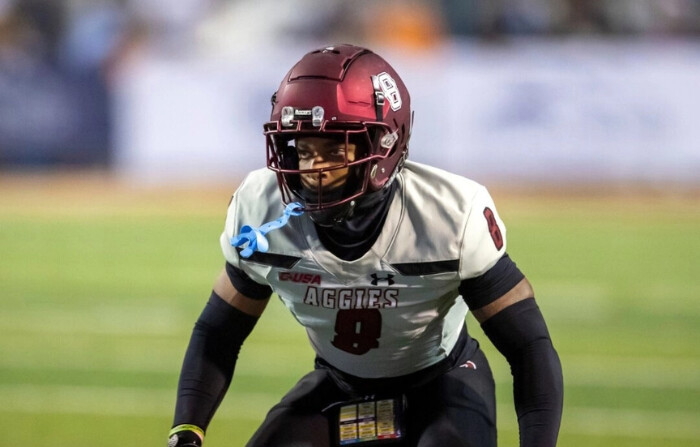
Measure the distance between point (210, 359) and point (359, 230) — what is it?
488 mm

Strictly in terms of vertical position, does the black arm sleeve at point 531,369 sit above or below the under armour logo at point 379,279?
below

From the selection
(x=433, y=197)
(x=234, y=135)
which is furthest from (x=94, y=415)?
(x=234, y=135)

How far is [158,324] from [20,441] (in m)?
2.43

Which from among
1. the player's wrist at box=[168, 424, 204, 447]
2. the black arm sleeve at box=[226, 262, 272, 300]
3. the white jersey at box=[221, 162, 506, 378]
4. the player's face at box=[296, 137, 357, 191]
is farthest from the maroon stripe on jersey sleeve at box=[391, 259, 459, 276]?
the player's wrist at box=[168, 424, 204, 447]

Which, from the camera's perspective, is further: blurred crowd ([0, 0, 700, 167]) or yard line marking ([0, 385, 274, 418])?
blurred crowd ([0, 0, 700, 167])

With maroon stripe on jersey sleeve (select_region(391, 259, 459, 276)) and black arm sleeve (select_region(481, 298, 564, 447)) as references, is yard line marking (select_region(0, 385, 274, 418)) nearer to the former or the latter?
maroon stripe on jersey sleeve (select_region(391, 259, 459, 276))

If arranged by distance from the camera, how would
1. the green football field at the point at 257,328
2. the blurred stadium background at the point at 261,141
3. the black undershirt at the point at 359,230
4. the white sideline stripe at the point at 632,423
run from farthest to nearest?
the blurred stadium background at the point at 261,141
the green football field at the point at 257,328
the white sideline stripe at the point at 632,423
the black undershirt at the point at 359,230

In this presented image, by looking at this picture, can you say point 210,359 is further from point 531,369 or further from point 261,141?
point 261,141

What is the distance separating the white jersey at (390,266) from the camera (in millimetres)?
2924

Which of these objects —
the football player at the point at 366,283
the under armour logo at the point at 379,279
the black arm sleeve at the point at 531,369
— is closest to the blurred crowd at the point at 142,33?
the football player at the point at 366,283

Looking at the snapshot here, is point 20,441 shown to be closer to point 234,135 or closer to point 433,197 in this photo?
point 433,197

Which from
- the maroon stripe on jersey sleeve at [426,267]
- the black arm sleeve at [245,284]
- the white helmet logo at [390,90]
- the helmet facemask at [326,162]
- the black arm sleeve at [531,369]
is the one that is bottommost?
the black arm sleeve at [531,369]

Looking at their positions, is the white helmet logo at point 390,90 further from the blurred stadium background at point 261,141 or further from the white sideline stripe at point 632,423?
the blurred stadium background at point 261,141

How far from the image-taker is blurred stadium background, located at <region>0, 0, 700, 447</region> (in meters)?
8.45
